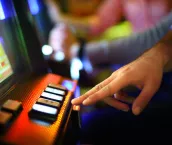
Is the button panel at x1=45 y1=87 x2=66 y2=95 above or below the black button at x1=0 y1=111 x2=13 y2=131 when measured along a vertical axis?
above

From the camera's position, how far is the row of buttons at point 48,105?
0.52m

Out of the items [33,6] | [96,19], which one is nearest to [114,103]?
[33,6]

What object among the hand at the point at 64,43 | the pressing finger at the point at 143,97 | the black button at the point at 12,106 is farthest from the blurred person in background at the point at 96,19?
the black button at the point at 12,106

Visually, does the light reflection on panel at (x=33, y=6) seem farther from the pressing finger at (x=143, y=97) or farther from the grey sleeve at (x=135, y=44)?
the pressing finger at (x=143, y=97)

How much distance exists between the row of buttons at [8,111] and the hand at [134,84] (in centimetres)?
10

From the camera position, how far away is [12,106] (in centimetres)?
52

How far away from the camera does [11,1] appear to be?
0.65 m

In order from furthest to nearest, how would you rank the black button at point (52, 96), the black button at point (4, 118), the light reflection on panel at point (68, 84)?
the light reflection on panel at point (68, 84), the black button at point (52, 96), the black button at point (4, 118)

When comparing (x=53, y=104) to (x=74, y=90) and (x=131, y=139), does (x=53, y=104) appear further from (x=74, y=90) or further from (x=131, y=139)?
(x=131, y=139)

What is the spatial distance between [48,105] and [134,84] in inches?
6.6

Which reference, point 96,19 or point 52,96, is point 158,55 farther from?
point 96,19

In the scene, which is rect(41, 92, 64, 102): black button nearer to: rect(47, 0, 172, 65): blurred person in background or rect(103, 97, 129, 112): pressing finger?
rect(103, 97, 129, 112): pressing finger

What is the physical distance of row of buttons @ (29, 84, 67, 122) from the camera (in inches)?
20.5

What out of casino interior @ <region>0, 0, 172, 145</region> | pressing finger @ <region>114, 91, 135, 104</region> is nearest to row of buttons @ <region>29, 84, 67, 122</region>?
casino interior @ <region>0, 0, 172, 145</region>
